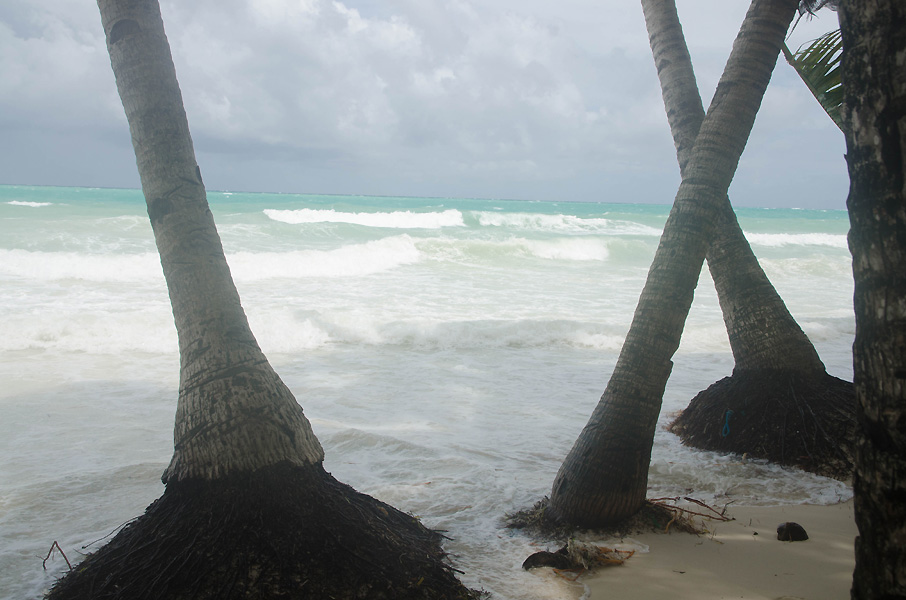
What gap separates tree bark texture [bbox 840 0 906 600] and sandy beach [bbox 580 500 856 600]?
1.60m

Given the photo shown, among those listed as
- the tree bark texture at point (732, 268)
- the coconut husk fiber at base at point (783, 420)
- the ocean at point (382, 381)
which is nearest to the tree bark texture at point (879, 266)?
the ocean at point (382, 381)

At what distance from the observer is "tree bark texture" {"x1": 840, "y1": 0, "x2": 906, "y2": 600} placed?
166 centimetres

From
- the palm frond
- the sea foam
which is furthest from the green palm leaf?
the sea foam

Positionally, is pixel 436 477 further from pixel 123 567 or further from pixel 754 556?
pixel 123 567

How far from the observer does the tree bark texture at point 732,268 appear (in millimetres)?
5152

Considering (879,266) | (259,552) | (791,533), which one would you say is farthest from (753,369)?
(259,552)

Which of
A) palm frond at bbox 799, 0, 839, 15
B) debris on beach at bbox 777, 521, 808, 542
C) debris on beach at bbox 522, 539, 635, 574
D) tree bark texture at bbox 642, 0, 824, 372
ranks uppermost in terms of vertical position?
palm frond at bbox 799, 0, 839, 15

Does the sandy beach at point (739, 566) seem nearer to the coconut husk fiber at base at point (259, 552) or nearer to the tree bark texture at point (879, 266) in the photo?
the coconut husk fiber at base at point (259, 552)

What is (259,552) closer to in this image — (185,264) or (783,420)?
(185,264)

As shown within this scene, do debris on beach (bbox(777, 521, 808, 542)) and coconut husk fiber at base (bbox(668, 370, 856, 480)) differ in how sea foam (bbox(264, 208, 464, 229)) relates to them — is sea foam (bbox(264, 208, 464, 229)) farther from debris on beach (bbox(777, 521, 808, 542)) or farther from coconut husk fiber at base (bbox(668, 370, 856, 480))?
debris on beach (bbox(777, 521, 808, 542))

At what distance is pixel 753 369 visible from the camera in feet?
18.0

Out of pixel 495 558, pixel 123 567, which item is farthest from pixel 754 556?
pixel 123 567

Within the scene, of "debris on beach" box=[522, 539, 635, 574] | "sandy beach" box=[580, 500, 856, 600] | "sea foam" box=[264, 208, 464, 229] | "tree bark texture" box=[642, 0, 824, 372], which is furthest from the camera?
"sea foam" box=[264, 208, 464, 229]

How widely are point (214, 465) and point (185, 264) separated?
Result: 36.2 inches
